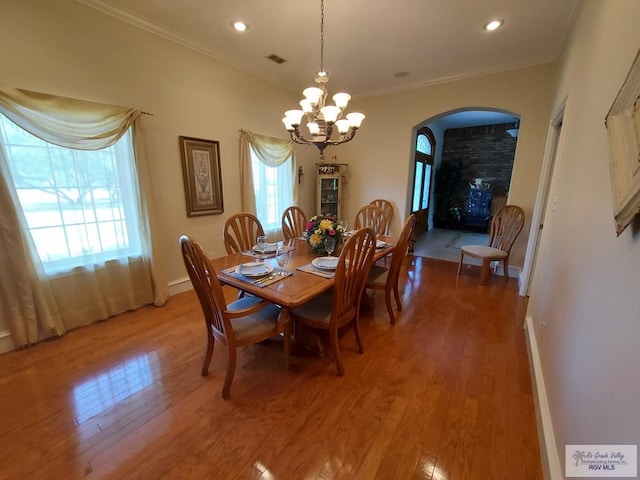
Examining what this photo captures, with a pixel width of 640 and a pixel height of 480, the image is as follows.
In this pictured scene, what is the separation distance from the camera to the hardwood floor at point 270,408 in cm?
128

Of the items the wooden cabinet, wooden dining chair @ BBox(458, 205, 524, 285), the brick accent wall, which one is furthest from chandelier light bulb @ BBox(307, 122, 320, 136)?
the brick accent wall

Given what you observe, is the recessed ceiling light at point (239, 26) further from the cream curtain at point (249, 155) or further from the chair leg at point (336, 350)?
the chair leg at point (336, 350)

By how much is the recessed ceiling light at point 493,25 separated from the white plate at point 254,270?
3074mm

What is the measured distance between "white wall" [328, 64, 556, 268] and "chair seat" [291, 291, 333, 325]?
2.97 m

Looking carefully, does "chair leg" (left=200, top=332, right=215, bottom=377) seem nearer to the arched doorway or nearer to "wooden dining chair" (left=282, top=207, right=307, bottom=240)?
"wooden dining chair" (left=282, top=207, right=307, bottom=240)

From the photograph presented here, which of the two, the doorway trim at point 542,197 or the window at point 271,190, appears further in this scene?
the window at point 271,190

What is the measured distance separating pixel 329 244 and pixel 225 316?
1.03m

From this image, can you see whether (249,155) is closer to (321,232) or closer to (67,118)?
(67,118)

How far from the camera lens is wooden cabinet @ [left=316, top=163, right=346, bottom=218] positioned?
15.2ft

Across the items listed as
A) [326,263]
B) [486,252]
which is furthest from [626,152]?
[486,252]

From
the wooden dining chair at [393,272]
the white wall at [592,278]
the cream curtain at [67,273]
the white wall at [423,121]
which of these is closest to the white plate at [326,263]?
the wooden dining chair at [393,272]

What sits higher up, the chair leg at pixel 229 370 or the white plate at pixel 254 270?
the white plate at pixel 254 270

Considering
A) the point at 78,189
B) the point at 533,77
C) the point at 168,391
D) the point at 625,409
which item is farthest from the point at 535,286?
the point at 78,189

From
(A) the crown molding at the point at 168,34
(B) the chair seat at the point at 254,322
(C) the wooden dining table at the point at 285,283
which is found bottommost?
(B) the chair seat at the point at 254,322
